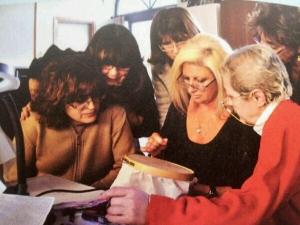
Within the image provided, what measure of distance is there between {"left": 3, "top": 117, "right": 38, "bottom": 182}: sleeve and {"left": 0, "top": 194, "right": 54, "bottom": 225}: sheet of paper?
7 cm

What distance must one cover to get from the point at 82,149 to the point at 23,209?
0.75ft

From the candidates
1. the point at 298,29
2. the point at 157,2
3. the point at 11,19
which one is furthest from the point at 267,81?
the point at 11,19

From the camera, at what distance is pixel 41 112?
3.90ft

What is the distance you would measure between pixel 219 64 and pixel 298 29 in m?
0.34

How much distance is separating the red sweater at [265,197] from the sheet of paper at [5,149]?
1.36ft

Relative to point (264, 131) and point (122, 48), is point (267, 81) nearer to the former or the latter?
point (264, 131)

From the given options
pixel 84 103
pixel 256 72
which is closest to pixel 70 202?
pixel 84 103

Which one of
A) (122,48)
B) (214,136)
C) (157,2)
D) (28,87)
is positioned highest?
(157,2)

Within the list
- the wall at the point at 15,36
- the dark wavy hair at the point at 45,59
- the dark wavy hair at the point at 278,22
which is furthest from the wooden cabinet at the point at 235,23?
the wall at the point at 15,36

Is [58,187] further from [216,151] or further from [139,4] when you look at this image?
[139,4]

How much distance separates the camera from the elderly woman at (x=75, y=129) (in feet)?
3.90

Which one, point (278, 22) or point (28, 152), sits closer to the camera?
point (28, 152)

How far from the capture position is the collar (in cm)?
123

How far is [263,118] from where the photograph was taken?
1233 mm
